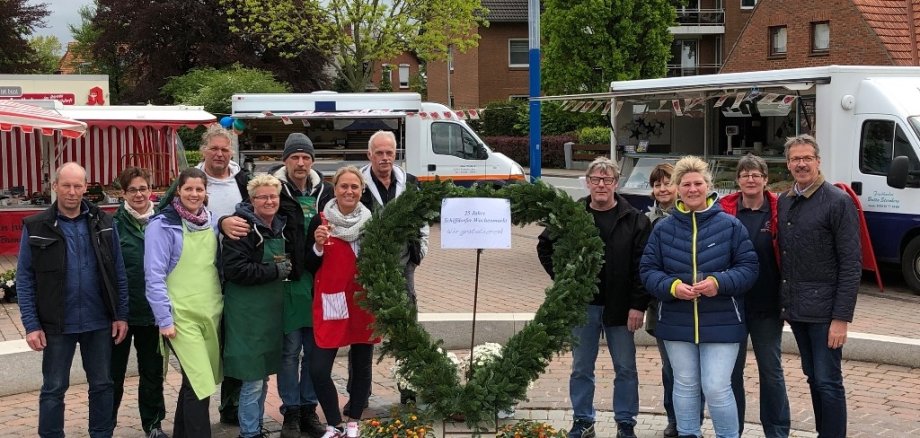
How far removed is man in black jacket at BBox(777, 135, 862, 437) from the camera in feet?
16.7

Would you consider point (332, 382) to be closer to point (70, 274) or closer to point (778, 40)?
point (70, 274)

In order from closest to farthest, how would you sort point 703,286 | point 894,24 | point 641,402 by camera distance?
1. point 703,286
2. point 641,402
3. point 894,24

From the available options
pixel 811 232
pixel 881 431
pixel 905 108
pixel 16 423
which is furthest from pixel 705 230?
pixel 905 108

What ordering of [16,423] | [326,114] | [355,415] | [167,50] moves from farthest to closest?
[167,50], [326,114], [16,423], [355,415]

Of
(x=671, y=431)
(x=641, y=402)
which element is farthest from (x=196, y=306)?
(x=641, y=402)

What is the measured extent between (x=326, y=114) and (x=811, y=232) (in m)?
14.4

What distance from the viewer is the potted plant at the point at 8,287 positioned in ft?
34.7

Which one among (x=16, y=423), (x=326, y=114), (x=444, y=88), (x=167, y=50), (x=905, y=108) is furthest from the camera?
(x=444, y=88)

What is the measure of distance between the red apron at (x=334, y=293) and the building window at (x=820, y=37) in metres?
27.7

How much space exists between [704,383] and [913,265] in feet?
23.2

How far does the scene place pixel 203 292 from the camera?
5555 millimetres

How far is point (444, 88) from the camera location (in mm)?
50656

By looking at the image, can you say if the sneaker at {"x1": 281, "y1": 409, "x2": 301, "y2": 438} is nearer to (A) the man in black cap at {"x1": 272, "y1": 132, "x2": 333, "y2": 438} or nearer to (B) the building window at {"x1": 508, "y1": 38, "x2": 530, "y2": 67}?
(A) the man in black cap at {"x1": 272, "y1": 132, "x2": 333, "y2": 438}

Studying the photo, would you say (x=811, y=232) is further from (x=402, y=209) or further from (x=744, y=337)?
(x=402, y=209)
